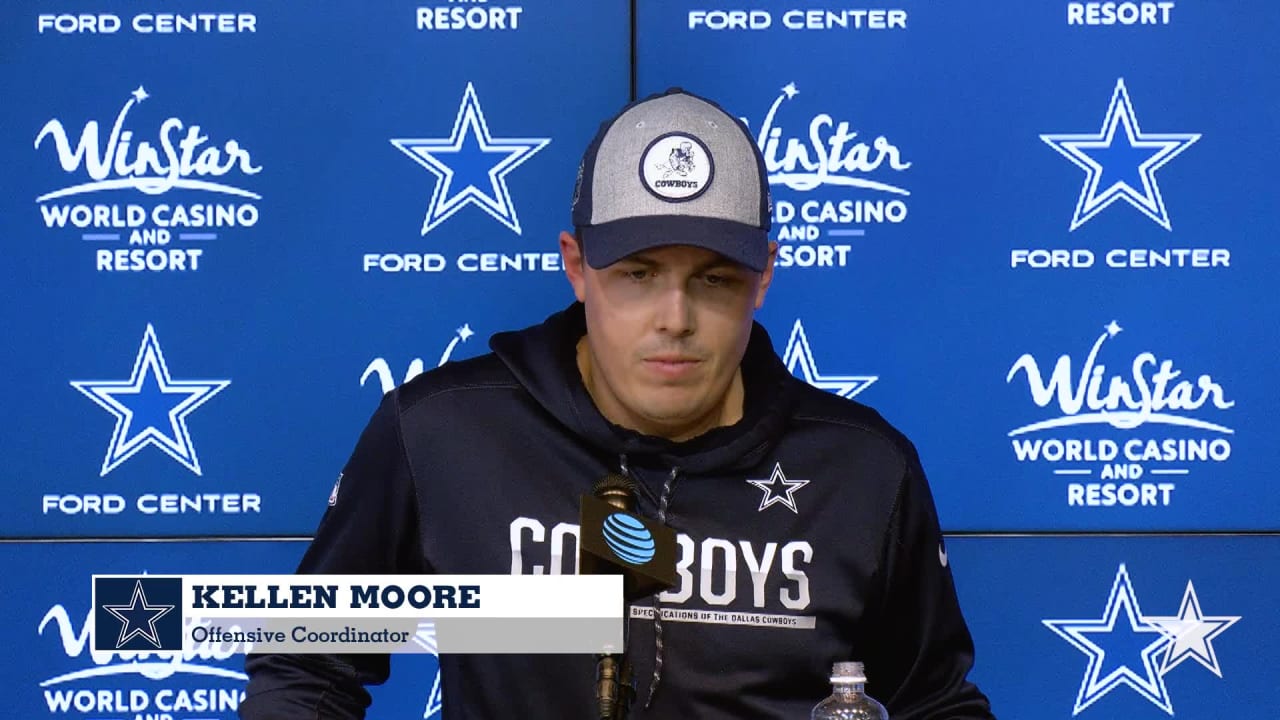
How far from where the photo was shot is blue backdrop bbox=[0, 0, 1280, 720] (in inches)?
84.1

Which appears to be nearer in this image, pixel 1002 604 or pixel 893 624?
pixel 893 624

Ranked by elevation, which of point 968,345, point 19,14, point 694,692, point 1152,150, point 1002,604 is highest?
point 19,14

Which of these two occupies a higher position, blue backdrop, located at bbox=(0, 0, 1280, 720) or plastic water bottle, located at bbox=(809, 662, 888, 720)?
blue backdrop, located at bbox=(0, 0, 1280, 720)

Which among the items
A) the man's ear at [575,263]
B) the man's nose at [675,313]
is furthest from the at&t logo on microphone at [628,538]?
the man's ear at [575,263]

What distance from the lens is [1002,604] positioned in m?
2.16

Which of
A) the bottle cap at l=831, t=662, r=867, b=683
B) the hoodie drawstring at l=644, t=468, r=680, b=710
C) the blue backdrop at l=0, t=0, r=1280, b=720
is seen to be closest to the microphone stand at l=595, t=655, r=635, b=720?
the bottle cap at l=831, t=662, r=867, b=683

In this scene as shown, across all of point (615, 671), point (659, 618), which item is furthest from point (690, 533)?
point (615, 671)

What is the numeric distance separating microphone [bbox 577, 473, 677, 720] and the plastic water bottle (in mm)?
320

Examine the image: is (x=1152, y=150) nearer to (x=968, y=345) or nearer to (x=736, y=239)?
(x=968, y=345)

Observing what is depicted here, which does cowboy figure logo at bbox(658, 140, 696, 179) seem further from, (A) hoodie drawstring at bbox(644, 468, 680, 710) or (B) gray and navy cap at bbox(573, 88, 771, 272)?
(A) hoodie drawstring at bbox(644, 468, 680, 710)

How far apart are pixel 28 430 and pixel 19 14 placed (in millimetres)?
604

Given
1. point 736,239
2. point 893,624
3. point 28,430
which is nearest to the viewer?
point 736,239

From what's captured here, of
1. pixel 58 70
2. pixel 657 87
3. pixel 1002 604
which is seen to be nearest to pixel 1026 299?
pixel 1002 604

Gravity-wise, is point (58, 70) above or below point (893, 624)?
above
